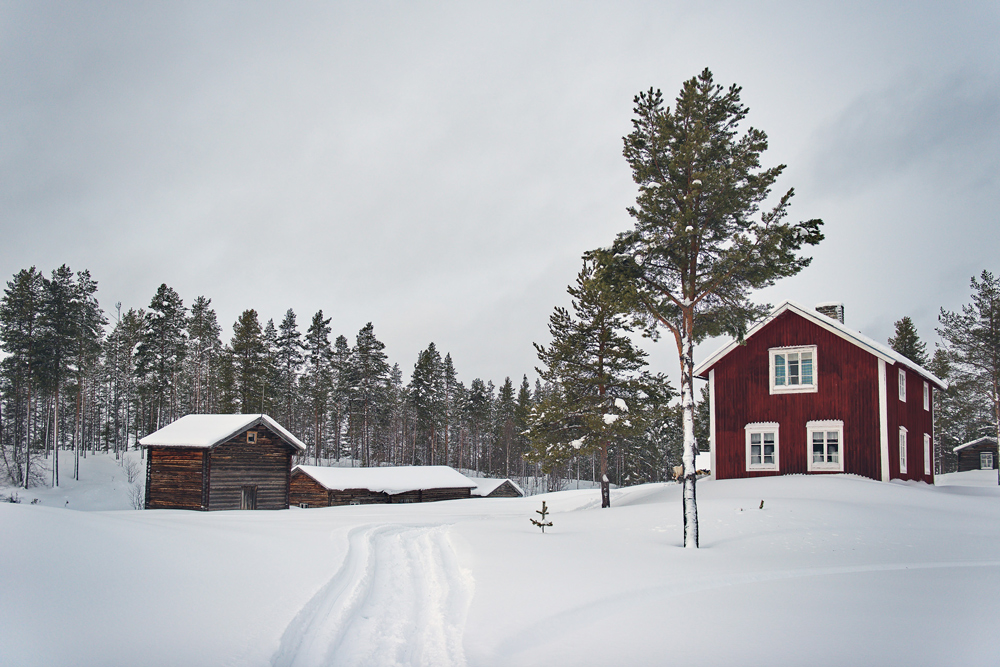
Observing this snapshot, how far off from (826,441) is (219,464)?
3279cm

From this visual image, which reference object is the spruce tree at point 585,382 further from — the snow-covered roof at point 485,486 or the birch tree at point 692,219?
the snow-covered roof at point 485,486

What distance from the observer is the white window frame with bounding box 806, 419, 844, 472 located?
91.2ft

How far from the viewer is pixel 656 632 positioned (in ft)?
27.4

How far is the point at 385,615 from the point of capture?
9.12 meters

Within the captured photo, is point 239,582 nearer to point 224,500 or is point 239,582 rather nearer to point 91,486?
point 224,500

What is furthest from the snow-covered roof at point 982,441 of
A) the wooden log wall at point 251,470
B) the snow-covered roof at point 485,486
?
the wooden log wall at point 251,470

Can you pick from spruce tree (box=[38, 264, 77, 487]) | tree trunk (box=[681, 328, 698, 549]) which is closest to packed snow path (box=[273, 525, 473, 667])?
tree trunk (box=[681, 328, 698, 549])

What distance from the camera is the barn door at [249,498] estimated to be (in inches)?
1454

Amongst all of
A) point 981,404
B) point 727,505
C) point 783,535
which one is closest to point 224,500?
point 727,505

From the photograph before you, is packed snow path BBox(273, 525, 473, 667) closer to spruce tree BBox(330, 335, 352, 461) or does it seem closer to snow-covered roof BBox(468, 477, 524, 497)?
snow-covered roof BBox(468, 477, 524, 497)

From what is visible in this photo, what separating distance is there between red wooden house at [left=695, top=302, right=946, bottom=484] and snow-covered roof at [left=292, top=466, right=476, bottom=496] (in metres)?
25.2

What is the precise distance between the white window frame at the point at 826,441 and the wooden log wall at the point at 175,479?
32327 mm

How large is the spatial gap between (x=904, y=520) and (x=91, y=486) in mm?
55218

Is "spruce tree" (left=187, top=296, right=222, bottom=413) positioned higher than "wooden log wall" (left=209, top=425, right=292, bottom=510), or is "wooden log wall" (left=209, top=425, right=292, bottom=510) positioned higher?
"spruce tree" (left=187, top=296, right=222, bottom=413)
